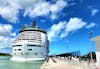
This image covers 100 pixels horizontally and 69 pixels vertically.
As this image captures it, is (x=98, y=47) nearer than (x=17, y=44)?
Yes

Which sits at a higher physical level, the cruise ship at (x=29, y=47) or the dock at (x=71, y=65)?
the cruise ship at (x=29, y=47)

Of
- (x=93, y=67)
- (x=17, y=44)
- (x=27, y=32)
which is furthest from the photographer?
(x=27, y=32)

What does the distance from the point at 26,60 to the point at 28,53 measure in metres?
2.72

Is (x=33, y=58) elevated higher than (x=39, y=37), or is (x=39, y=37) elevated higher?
(x=39, y=37)

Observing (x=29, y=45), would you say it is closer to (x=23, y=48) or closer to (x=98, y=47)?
(x=23, y=48)

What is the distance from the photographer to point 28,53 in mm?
69312

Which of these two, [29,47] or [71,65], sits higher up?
[29,47]

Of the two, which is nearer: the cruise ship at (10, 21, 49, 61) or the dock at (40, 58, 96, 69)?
the dock at (40, 58, 96, 69)

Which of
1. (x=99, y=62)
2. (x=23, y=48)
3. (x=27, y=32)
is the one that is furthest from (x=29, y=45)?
(x=99, y=62)

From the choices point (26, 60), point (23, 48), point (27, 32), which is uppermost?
point (27, 32)

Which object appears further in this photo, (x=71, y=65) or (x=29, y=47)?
(x=29, y=47)

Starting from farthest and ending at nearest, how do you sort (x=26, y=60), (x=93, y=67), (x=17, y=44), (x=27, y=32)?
(x=27, y=32), (x=17, y=44), (x=26, y=60), (x=93, y=67)

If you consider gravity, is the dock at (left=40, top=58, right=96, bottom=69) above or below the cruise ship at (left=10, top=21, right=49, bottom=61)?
below

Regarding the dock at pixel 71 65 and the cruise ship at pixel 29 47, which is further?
the cruise ship at pixel 29 47
